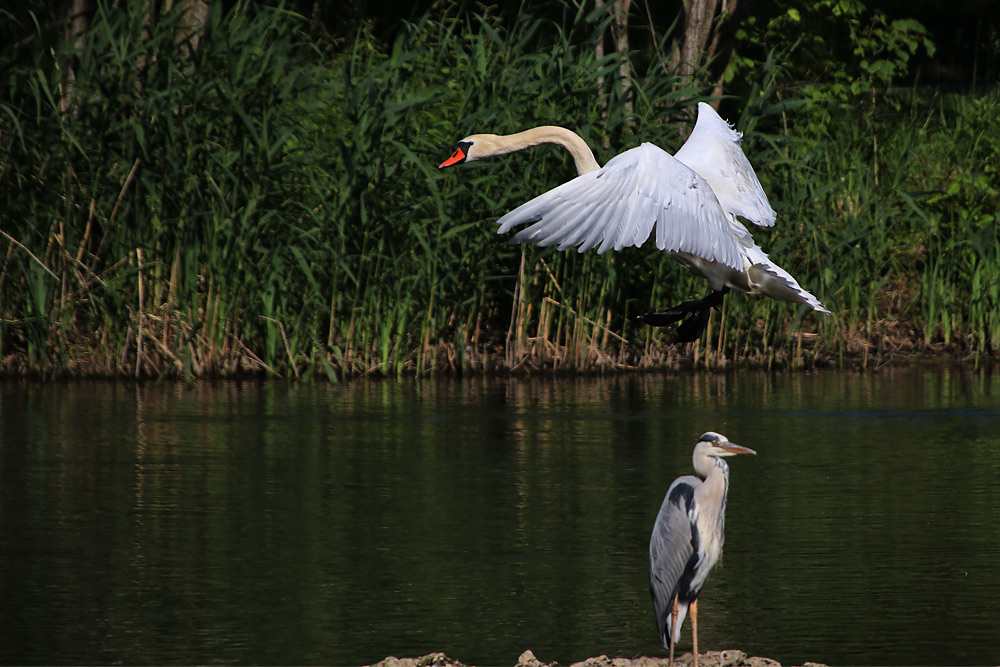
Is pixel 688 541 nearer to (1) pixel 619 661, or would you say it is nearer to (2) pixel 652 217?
(1) pixel 619 661

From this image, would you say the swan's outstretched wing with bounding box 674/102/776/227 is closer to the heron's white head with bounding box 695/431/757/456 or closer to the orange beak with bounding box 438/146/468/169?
the orange beak with bounding box 438/146/468/169

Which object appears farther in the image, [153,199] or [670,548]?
[153,199]

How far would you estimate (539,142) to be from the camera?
27.8 feet

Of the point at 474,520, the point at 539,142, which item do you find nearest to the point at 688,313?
the point at 539,142

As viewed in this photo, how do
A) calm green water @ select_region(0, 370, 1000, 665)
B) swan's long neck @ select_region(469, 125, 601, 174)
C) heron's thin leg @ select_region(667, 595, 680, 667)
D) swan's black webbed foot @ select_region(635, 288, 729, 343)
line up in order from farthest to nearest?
swan's black webbed foot @ select_region(635, 288, 729, 343) < swan's long neck @ select_region(469, 125, 601, 174) < calm green water @ select_region(0, 370, 1000, 665) < heron's thin leg @ select_region(667, 595, 680, 667)

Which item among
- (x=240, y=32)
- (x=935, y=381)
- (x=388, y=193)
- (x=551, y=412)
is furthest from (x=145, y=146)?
(x=935, y=381)

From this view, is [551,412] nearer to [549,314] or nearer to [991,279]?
[549,314]

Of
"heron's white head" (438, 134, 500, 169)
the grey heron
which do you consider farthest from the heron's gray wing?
"heron's white head" (438, 134, 500, 169)

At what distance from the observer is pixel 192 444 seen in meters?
8.79

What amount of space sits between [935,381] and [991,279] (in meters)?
1.35

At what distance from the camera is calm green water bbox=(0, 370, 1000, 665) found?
5.14 meters

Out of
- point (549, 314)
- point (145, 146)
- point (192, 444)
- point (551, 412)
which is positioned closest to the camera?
point (192, 444)

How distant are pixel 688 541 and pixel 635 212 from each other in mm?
1728

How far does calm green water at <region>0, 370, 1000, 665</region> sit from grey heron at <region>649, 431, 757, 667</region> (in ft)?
0.55
